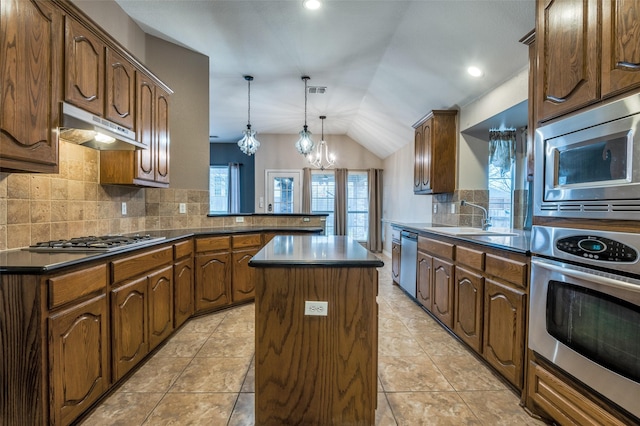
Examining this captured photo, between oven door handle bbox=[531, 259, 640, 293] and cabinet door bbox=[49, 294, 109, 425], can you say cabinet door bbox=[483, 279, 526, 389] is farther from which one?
cabinet door bbox=[49, 294, 109, 425]

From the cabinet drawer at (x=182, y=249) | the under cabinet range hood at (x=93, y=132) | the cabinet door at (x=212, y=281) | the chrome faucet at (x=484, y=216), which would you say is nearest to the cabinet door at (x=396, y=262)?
the chrome faucet at (x=484, y=216)

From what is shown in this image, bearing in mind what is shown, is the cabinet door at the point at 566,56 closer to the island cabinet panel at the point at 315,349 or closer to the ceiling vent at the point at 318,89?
the island cabinet panel at the point at 315,349

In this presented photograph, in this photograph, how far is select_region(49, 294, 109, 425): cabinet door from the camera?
1.40 meters

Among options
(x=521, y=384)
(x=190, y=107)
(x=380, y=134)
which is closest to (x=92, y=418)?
(x=521, y=384)

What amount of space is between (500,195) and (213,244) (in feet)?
11.1

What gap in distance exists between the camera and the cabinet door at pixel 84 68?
1777mm

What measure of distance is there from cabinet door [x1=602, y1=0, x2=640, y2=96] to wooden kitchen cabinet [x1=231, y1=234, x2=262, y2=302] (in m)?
2.94

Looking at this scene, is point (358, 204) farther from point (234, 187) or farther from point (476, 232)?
point (476, 232)

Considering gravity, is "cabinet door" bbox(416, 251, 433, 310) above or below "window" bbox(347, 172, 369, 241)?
below

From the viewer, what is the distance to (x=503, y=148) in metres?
3.60

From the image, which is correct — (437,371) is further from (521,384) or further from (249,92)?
(249,92)

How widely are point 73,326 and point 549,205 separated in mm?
2483

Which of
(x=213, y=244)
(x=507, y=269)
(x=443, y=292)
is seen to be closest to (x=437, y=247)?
(x=443, y=292)

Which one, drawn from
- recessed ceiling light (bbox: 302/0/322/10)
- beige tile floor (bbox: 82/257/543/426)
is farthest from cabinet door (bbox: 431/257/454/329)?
recessed ceiling light (bbox: 302/0/322/10)
